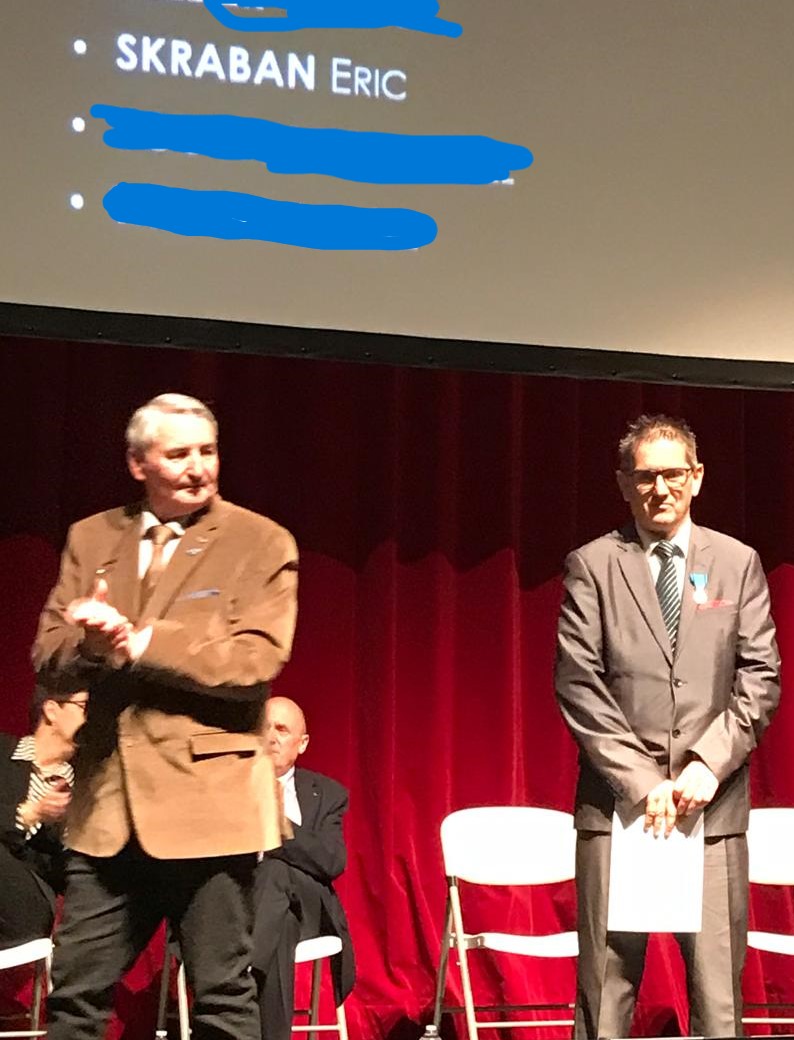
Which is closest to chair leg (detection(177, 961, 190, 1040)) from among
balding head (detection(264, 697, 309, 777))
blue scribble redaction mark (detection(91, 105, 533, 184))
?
balding head (detection(264, 697, 309, 777))

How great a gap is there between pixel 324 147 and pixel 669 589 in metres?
1.47

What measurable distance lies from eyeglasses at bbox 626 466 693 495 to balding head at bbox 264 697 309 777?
1.31m

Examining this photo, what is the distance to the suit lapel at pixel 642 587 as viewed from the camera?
3461mm

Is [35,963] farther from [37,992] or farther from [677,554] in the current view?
[677,554]

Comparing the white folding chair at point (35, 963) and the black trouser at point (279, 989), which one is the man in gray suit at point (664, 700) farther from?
the white folding chair at point (35, 963)

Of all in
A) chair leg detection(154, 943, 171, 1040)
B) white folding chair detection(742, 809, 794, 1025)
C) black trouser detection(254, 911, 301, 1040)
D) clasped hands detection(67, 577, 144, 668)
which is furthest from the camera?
white folding chair detection(742, 809, 794, 1025)

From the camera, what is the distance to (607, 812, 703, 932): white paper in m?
3.30

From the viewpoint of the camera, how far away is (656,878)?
3.31 metres

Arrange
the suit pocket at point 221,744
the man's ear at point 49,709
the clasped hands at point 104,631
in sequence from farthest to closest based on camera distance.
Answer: the man's ear at point 49,709
the suit pocket at point 221,744
the clasped hands at point 104,631

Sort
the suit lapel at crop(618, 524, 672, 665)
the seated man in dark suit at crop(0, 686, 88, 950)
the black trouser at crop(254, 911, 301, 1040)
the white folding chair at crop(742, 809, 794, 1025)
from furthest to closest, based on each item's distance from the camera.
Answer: the white folding chair at crop(742, 809, 794, 1025)
the seated man in dark suit at crop(0, 686, 88, 950)
the black trouser at crop(254, 911, 301, 1040)
the suit lapel at crop(618, 524, 672, 665)

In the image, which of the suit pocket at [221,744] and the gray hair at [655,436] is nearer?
the suit pocket at [221,744]

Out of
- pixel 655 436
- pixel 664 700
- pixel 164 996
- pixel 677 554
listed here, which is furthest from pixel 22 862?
pixel 655 436

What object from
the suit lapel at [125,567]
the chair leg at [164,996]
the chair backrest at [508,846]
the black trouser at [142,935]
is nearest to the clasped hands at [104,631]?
the suit lapel at [125,567]

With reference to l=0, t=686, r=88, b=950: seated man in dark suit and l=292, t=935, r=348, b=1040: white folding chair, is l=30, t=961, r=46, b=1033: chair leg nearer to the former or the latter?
l=0, t=686, r=88, b=950: seated man in dark suit
